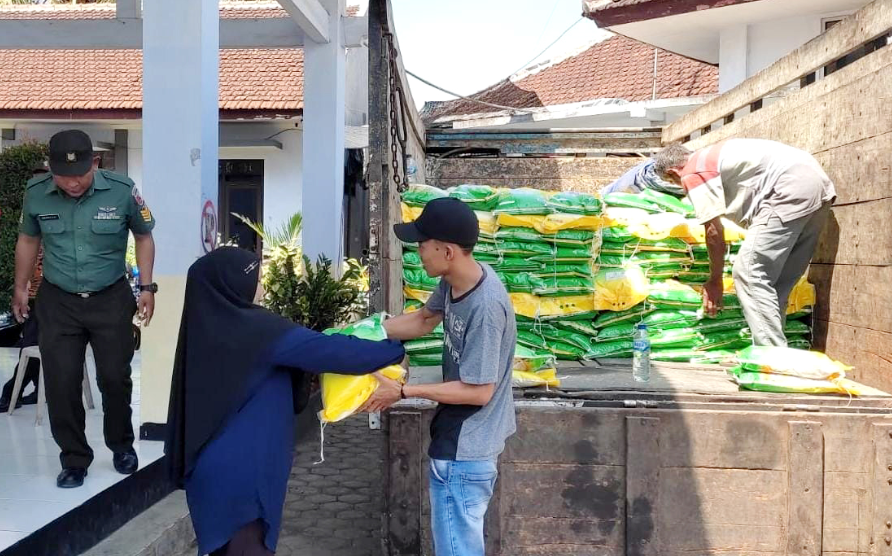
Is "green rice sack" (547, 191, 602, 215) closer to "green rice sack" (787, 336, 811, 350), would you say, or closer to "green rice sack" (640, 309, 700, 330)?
"green rice sack" (640, 309, 700, 330)

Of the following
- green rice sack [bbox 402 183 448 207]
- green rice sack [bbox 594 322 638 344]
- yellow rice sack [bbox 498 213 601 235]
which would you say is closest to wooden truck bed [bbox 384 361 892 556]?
green rice sack [bbox 594 322 638 344]

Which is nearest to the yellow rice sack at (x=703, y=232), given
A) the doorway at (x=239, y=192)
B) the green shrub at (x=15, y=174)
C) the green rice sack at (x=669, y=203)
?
the green rice sack at (x=669, y=203)

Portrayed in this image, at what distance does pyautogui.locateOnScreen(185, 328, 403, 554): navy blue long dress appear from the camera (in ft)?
7.23

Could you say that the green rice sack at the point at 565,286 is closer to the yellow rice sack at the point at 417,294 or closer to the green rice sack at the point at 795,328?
the yellow rice sack at the point at 417,294

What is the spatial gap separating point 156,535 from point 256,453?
6.02 feet

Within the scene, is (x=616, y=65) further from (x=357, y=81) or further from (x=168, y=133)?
(x=168, y=133)

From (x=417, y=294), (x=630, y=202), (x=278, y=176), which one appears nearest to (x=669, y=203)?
(x=630, y=202)

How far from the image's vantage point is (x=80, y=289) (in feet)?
12.4

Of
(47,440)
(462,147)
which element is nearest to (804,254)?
(462,147)

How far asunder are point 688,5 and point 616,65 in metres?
5.46

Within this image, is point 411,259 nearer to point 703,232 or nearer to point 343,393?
point 703,232

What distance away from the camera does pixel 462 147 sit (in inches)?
261

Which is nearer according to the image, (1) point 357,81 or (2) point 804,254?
(2) point 804,254

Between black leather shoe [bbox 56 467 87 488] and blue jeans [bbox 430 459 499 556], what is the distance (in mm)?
2059
